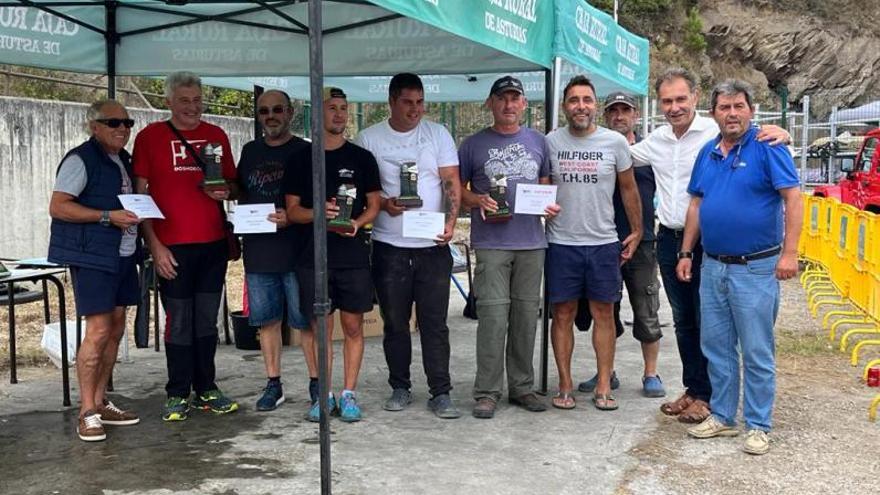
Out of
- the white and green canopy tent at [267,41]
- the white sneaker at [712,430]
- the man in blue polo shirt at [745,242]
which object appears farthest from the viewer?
the white and green canopy tent at [267,41]

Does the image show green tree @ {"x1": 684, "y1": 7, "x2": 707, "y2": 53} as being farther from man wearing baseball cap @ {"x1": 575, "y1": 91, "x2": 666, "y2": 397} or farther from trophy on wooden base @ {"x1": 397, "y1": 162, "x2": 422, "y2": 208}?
trophy on wooden base @ {"x1": 397, "y1": 162, "x2": 422, "y2": 208}

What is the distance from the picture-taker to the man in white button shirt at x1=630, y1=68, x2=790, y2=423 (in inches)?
199

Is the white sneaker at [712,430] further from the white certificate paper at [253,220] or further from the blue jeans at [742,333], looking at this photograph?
the white certificate paper at [253,220]

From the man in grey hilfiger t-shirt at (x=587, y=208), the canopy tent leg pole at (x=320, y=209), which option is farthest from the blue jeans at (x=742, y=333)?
the canopy tent leg pole at (x=320, y=209)

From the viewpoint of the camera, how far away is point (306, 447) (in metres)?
4.63

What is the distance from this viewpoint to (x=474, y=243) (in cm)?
523

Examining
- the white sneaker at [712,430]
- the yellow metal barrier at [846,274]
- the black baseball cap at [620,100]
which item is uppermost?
the black baseball cap at [620,100]

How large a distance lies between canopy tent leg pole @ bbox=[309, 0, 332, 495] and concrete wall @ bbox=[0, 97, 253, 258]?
8.99m

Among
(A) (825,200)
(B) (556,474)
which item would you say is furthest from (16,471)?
(A) (825,200)

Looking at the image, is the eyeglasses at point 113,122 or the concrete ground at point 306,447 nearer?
the concrete ground at point 306,447

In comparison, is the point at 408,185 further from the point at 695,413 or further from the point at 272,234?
the point at 695,413

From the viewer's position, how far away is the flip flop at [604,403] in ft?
17.7

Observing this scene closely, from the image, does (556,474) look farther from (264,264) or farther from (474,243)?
(264,264)

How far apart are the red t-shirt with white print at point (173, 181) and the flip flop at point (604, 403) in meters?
2.54
